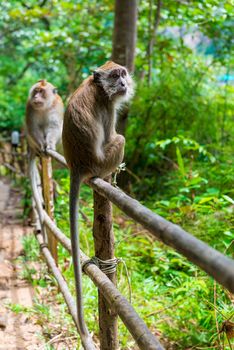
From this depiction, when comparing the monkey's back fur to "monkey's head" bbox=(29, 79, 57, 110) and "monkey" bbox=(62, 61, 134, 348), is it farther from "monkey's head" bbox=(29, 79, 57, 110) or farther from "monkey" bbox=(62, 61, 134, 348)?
"monkey's head" bbox=(29, 79, 57, 110)

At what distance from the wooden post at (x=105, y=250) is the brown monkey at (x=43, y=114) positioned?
3028mm

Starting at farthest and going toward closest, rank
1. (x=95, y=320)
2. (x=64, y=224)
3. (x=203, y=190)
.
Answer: (x=203, y=190), (x=64, y=224), (x=95, y=320)

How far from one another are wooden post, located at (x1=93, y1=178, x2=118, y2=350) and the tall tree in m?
4.21

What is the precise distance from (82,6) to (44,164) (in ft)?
18.7

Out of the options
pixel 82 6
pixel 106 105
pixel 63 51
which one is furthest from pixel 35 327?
pixel 82 6

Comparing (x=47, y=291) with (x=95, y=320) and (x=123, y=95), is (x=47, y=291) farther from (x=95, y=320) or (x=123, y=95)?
(x=123, y=95)

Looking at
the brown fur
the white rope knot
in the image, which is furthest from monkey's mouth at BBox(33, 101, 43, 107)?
the white rope knot

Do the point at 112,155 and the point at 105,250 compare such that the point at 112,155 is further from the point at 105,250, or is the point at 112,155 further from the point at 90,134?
the point at 105,250

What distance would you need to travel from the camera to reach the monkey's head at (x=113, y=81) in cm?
305

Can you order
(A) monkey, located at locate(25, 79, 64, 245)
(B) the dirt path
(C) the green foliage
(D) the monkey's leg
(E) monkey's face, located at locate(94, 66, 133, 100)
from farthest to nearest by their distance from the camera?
(A) monkey, located at locate(25, 79, 64, 245)
(C) the green foliage
(B) the dirt path
(E) monkey's face, located at locate(94, 66, 133, 100)
(D) the monkey's leg

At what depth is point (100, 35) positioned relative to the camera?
898cm

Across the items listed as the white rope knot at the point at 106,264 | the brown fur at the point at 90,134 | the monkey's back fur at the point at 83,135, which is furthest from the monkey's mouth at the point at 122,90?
the white rope knot at the point at 106,264

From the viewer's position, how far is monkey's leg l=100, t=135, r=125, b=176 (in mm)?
2908

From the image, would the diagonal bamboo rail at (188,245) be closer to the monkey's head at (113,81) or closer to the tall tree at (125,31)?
the monkey's head at (113,81)
